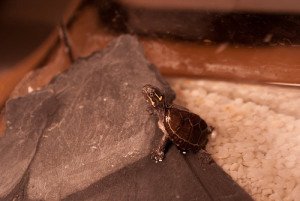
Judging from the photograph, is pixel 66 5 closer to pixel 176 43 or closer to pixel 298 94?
pixel 176 43

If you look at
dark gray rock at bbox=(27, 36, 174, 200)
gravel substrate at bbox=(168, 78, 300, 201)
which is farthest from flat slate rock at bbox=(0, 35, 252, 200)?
gravel substrate at bbox=(168, 78, 300, 201)

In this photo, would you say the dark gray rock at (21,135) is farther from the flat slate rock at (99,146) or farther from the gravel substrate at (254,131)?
the gravel substrate at (254,131)

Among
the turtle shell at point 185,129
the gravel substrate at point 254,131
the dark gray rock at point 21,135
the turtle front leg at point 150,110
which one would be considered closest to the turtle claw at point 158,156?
the turtle shell at point 185,129

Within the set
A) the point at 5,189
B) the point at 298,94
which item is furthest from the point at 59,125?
the point at 298,94

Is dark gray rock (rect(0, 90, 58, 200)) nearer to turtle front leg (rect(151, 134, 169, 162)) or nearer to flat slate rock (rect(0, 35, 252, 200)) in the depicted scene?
flat slate rock (rect(0, 35, 252, 200))

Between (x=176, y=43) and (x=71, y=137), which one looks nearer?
(x=71, y=137)

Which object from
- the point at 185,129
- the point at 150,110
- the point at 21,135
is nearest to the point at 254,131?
the point at 185,129

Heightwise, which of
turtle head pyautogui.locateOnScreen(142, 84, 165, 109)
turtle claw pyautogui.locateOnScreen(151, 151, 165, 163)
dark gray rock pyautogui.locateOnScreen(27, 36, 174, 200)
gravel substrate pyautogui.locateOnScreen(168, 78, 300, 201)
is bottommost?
gravel substrate pyautogui.locateOnScreen(168, 78, 300, 201)

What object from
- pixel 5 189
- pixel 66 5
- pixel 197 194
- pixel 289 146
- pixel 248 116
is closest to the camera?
pixel 197 194
